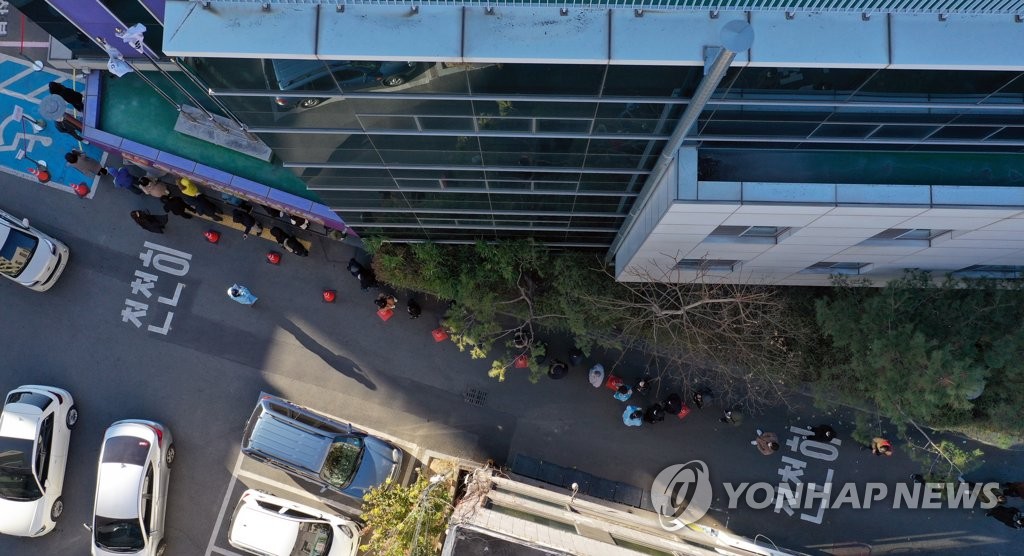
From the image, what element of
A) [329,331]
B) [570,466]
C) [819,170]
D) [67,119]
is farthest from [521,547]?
[67,119]

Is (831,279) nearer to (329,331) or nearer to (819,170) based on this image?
(819,170)

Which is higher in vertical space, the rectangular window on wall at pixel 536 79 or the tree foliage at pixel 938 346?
the rectangular window on wall at pixel 536 79

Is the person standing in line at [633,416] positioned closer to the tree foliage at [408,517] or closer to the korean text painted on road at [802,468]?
the korean text painted on road at [802,468]

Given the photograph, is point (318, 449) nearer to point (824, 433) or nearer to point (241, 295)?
point (241, 295)

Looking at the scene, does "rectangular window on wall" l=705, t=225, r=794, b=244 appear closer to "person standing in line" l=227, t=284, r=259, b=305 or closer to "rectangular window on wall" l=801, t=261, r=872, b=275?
"rectangular window on wall" l=801, t=261, r=872, b=275

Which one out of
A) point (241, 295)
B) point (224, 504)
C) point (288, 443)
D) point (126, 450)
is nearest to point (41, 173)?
point (241, 295)

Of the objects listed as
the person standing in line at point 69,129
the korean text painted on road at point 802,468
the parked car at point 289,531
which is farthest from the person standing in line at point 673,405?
the person standing in line at point 69,129

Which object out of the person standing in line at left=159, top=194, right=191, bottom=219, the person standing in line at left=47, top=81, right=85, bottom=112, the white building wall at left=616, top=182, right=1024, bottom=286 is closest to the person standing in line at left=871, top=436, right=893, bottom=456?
the white building wall at left=616, top=182, right=1024, bottom=286
